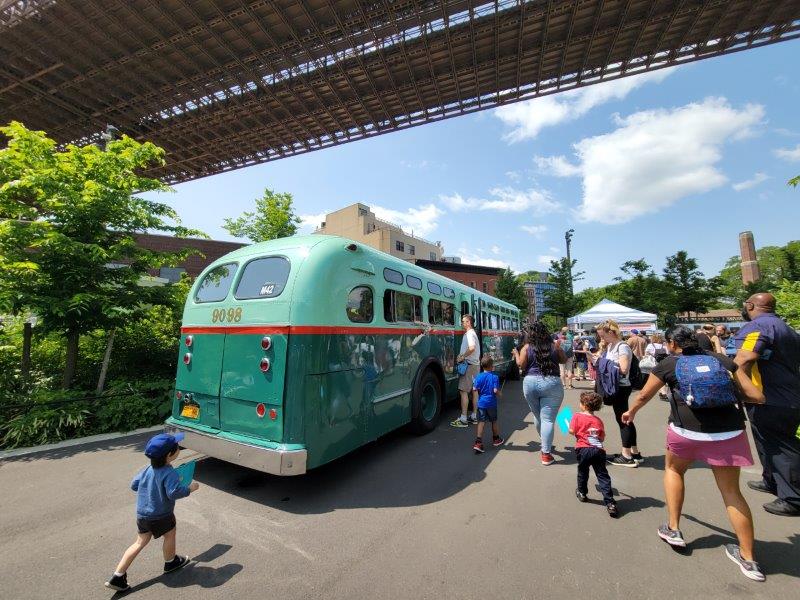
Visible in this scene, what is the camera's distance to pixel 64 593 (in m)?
2.57

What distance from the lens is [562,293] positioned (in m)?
36.1

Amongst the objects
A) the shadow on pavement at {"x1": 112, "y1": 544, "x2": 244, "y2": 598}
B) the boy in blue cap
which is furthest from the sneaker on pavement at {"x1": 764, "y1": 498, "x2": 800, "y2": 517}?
the boy in blue cap

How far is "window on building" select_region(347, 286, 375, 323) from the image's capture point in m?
4.45

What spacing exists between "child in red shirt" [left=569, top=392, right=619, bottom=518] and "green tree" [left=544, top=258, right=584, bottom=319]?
111 ft

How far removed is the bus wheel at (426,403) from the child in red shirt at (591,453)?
261cm

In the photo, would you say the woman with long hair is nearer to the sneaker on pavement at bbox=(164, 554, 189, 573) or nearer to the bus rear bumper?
the bus rear bumper

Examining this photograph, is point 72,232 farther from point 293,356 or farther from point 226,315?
point 293,356

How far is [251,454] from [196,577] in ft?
3.65

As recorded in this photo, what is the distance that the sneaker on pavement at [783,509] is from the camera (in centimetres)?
348

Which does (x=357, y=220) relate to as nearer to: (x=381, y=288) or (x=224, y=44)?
(x=224, y=44)

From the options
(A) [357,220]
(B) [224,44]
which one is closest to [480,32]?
(B) [224,44]

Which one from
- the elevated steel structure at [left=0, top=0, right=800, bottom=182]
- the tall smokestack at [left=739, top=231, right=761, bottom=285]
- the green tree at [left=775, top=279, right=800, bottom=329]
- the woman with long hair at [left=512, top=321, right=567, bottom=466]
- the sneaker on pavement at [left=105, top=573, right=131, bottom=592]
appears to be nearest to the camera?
the sneaker on pavement at [left=105, top=573, right=131, bottom=592]

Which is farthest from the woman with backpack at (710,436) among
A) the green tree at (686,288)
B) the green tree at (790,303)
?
the green tree at (686,288)

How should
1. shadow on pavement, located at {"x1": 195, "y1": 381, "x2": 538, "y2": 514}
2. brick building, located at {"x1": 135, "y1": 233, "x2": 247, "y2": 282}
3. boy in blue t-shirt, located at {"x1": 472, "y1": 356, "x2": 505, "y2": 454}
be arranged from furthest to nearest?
brick building, located at {"x1": 135, "y1": 233, "x2": 247, "y2": 282}, boy in blue t-shirt, located at {"x1": 472, "y1": 356, "x2": 505, "y2": 454}, shadow on pavement, located at {"x1": 195, "y1": 381, "x2": 538, "y2": 514}
